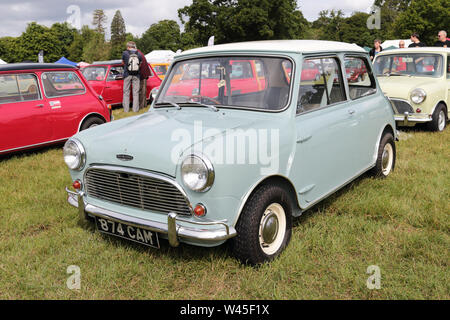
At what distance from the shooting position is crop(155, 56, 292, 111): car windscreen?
3.36 metres

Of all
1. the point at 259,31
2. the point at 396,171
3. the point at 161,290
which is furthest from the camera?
the point at 259,31

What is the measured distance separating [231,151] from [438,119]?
630cm

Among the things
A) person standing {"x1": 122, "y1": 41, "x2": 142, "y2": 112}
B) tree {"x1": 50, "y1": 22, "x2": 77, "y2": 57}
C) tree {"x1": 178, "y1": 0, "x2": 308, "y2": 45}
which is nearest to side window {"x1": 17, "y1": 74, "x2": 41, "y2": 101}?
person standing {"x1": 122, "y1": 41, "x2": 142, "y2": 112}

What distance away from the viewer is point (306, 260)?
3.09 meters

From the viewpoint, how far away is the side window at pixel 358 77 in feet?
13.8

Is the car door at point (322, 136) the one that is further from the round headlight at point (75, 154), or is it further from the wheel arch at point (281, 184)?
the round headlight at point (75, 154)

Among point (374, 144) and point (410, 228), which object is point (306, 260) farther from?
point (374, 144)

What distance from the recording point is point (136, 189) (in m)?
2.87

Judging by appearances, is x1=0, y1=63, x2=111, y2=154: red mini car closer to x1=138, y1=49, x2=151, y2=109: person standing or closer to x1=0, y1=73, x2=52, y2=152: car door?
x1=0, y1=73, x2=52, y2=152: car door

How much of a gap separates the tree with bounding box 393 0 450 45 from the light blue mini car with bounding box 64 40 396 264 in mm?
50489

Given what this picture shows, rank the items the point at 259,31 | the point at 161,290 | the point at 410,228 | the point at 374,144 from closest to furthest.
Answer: the point at 161,290 < the point at 410,228 < the point at 374,144 < the point at 259,31

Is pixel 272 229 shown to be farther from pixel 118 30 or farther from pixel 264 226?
pixel 118 30
